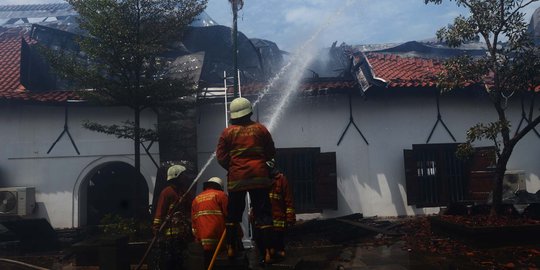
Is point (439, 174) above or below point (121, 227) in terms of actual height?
above

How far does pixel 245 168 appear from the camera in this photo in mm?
4430

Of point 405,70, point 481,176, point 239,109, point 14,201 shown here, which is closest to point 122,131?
point 14,201

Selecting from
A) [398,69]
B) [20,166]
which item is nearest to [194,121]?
[20,166]

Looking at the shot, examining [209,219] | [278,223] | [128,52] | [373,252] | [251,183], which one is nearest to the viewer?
[251,183]

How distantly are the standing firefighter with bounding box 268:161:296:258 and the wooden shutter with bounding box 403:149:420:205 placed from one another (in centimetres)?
722

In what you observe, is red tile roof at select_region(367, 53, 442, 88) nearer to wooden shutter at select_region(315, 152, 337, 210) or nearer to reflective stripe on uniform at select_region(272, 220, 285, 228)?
wooden shutter at select_region(315, 152, 337, 210)

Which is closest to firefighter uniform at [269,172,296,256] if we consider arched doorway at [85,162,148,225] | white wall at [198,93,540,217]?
white wall at [198,93,540,217]

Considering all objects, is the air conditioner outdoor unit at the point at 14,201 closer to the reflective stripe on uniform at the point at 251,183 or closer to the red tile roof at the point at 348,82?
the red tile roof at the point at 348,82

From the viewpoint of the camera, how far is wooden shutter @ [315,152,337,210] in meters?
11.3

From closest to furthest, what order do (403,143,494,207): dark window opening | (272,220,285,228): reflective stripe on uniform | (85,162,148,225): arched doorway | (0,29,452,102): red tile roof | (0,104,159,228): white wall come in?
(272,220,285,228): reflective stripe on uniform, (0,29,452,102): red tile roof, (403,143,494,207): dark window opening, (0,104,159,228): white wall, (85,162,148,225): arched doorway

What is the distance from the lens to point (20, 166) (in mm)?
11680

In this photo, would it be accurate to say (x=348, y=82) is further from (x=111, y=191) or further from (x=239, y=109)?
(x=111, y=191)

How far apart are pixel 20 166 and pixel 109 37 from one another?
17.9 ft

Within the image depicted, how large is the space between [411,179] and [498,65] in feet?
14.0
